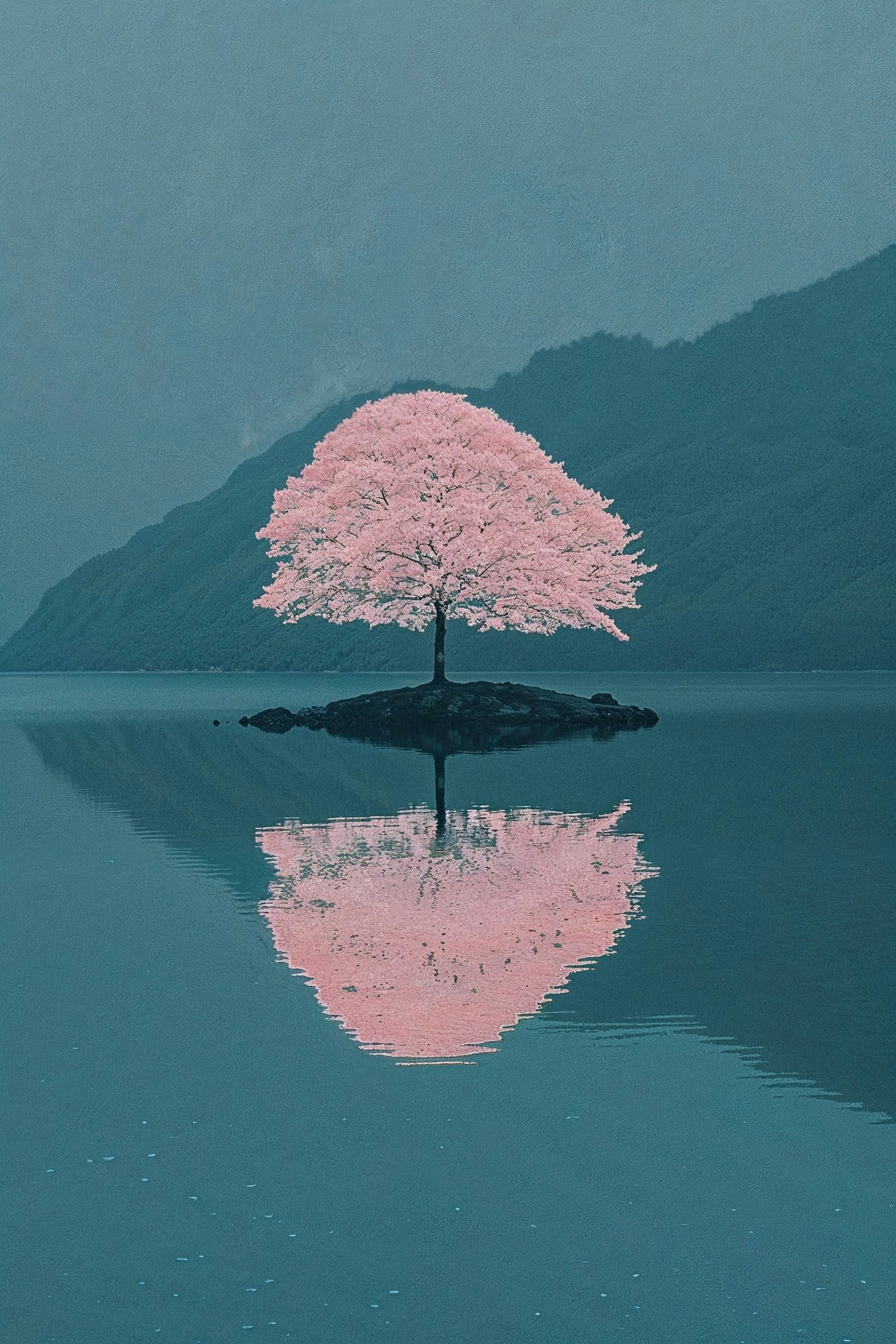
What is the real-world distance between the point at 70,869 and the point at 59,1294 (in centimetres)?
1654

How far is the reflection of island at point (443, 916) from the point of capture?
13859 mm

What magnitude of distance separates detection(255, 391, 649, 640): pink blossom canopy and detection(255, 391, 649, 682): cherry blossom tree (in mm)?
72

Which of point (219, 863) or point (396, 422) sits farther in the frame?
point (396, 422)

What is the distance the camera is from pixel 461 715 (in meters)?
71.6

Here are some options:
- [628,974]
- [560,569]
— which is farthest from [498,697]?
[628,974]

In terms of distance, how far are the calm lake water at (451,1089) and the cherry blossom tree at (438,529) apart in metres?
43.6

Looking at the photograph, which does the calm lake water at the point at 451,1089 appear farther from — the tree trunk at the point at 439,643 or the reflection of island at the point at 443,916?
the tree trunk at the point at 439,643

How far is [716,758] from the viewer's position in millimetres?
47906

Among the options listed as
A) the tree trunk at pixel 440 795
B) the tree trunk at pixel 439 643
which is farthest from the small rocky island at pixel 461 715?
the tree trunk at pixel 440 795

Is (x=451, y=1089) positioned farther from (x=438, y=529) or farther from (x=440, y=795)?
(x=438, y=529)

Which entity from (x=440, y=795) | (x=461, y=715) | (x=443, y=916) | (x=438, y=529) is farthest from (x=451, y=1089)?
(x=461, y=715)

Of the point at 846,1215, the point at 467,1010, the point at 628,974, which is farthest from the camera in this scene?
the point at 628,974

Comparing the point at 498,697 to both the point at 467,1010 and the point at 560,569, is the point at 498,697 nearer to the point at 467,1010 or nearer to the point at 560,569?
the point at 560,569

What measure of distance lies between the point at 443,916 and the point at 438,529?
5228 cm
